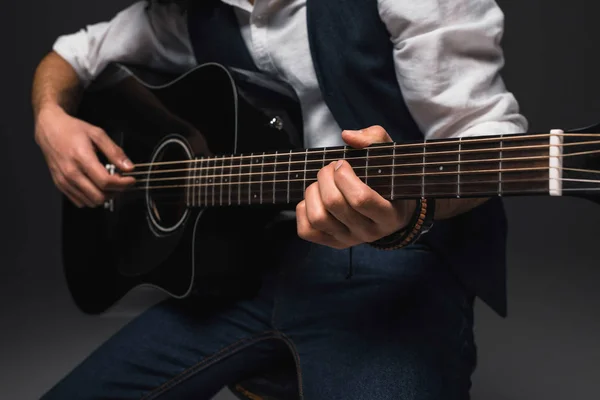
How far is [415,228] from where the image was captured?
0.93 meters

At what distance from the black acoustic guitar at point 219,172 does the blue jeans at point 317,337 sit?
0.25 feet

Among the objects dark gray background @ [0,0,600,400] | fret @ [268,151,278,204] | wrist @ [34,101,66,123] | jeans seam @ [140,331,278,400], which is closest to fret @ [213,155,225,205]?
fret @ [268,151,278,204]

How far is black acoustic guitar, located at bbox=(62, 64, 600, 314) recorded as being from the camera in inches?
31.6

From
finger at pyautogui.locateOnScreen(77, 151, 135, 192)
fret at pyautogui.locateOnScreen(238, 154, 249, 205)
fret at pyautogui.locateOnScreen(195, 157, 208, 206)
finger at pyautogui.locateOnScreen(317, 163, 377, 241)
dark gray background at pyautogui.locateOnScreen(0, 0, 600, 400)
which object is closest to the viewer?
finger at pyautogui.locateOnScreen(317, 163, 377, 241)

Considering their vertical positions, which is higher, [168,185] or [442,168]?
[442,168]

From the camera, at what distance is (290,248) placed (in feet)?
4.22

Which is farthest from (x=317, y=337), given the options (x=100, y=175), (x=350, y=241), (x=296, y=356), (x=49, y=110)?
(x=49, y=110)

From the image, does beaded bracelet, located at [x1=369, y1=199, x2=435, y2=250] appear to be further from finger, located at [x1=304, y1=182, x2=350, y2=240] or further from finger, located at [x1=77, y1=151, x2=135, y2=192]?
finger, located at [x1=77, y1=151, x2=135, y2=192]

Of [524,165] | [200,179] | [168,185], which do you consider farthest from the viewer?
[168,185]

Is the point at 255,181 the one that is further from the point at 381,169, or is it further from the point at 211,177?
the point at 381,169

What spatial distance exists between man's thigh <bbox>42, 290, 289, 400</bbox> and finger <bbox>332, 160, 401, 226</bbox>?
1.41 feet

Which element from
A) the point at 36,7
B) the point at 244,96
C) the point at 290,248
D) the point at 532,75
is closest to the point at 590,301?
the point at 532,75

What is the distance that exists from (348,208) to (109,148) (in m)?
0.72

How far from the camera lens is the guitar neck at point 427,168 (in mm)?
779
